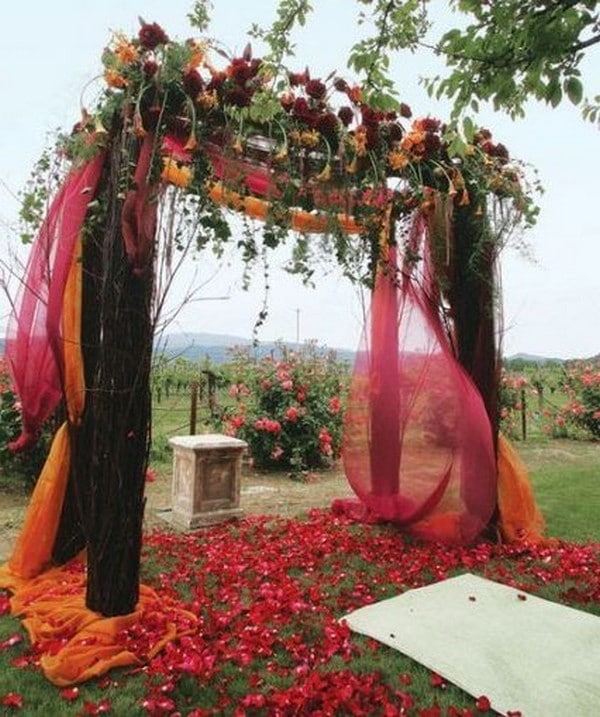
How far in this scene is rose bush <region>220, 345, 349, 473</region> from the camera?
6.60 meters

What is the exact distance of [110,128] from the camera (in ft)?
9.16

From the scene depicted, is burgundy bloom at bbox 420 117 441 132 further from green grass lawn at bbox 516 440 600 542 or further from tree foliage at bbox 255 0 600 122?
green grass lawn at bbox 516 440 600 542

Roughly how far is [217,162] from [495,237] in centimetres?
197

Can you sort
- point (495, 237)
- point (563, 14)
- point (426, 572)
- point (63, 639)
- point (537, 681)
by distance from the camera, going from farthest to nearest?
point (495, 237) < point (426, 572) < point (63, 639) < point (537, 681) < point (563, 14)

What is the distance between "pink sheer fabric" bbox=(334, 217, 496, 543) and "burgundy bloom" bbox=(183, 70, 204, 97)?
152cm

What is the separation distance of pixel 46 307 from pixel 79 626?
58.6 inches

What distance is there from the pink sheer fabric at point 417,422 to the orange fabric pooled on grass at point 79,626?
5.78 feet

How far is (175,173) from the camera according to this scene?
2881mm

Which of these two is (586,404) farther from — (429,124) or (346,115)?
(346,115)

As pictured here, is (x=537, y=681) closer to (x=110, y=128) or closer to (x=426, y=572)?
(x=426, y=572)

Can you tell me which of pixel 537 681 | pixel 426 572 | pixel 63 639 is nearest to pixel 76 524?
pixel 63 639

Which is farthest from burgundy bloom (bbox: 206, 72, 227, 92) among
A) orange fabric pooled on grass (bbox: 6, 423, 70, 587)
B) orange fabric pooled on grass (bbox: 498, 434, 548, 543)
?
orange fabric pooled on grass (bbox: 498, 434, 548, 543)

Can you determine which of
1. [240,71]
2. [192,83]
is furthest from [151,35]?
[240,71]

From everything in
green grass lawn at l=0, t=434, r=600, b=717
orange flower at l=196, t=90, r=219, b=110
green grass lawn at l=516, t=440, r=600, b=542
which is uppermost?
orange flower at l=196, t=90, r=219, b=110
